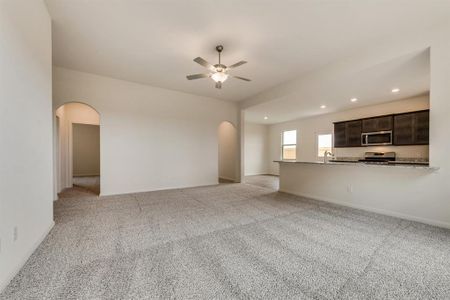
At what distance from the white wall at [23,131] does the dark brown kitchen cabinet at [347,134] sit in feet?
25.2

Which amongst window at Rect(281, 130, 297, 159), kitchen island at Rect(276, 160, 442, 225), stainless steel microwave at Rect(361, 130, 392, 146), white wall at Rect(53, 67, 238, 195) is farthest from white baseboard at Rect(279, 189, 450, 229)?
window at Rect(281, 130, 297, 159)

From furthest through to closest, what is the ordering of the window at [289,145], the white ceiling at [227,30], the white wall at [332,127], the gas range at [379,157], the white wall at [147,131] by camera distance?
the window at [289,145], the gas range at [379,157], the white wall at [332,127], the white wall at [147,131], the white ceiling at [227,30]

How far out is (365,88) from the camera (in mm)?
4359

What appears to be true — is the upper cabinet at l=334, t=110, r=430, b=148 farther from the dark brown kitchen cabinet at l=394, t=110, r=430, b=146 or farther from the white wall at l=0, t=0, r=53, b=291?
the white wall at l=0, t=0, r=53, b=291

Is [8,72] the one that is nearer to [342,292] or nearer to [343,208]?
[342,292]

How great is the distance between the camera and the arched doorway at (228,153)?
694 centimetres

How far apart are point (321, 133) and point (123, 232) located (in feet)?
24.2

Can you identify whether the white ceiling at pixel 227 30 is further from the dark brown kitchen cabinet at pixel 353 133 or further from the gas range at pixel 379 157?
the gas range at pixel 379 157

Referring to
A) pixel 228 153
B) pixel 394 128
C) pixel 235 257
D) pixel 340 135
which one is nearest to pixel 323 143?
pixel 340 135

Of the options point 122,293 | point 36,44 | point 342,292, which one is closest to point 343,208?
point 342,292

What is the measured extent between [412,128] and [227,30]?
555 centimetres

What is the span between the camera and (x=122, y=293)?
1433 mm

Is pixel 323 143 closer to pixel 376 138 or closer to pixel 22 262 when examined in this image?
pixel 376 138

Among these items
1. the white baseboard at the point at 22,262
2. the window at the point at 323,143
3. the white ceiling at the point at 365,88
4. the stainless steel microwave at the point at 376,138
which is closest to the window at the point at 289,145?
the window at the point at 323,143
